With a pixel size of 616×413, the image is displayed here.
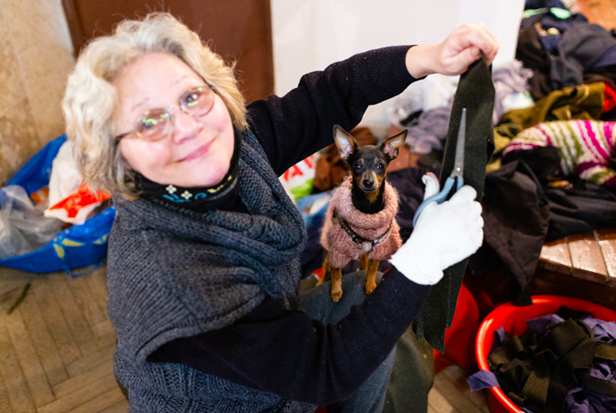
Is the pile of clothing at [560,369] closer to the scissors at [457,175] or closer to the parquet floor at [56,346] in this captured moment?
the scissors at [457,175]

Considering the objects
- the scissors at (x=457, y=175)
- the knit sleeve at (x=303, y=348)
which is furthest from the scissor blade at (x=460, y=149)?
the knit sleeve at (x=303, y=348)

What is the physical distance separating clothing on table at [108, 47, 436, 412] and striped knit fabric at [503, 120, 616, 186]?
61.4 inches

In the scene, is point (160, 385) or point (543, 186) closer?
point (160, 385)

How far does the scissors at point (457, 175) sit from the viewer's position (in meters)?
0.94

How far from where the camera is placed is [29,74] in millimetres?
2236

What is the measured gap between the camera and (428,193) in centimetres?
101

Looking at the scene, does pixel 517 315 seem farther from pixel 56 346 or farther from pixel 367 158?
pixel 56 346

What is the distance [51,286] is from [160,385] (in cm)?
151

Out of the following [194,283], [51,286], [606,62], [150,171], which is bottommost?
[51,286]

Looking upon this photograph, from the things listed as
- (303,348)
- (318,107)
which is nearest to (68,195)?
(318,107)

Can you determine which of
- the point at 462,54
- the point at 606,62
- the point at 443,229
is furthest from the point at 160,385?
the point at 606,62

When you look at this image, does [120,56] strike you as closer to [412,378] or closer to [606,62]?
[412,378]

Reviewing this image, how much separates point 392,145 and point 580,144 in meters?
1.27

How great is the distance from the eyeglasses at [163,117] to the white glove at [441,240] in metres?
0.51
